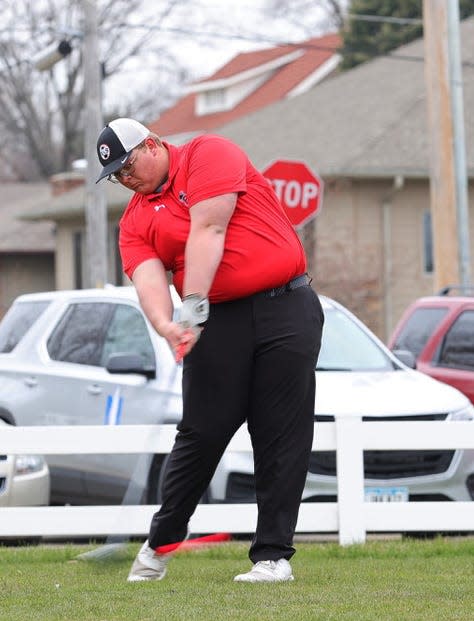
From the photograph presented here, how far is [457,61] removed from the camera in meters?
17.2

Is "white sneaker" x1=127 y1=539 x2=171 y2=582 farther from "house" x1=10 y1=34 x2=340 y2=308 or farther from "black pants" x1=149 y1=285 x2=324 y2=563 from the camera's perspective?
"house" x1=10 y1=34 x2=340 y2=308

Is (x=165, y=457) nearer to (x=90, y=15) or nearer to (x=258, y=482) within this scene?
(x=258, y=482)

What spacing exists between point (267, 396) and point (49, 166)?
159ft

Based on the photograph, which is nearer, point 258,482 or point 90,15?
point 258,482

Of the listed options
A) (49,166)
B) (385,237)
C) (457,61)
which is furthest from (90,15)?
(49,166)

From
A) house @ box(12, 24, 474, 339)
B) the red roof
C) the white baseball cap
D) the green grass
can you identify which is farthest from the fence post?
the red roof

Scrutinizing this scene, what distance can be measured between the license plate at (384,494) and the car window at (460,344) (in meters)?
2.36

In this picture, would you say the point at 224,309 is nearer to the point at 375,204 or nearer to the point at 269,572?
the point at 269,572

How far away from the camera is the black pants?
247 inches

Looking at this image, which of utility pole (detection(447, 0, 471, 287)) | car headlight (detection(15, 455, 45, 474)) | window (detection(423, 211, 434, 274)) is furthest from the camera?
window (detection(423, 211, 434, 274))

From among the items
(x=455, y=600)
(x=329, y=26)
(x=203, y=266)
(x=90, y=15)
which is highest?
(x=329, y=26)

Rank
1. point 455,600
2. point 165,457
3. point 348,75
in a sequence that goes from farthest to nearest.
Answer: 1. point 348,75
2. point 165,457
3. point 455,600

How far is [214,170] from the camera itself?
6133 millimetres

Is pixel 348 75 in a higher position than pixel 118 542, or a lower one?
higher
